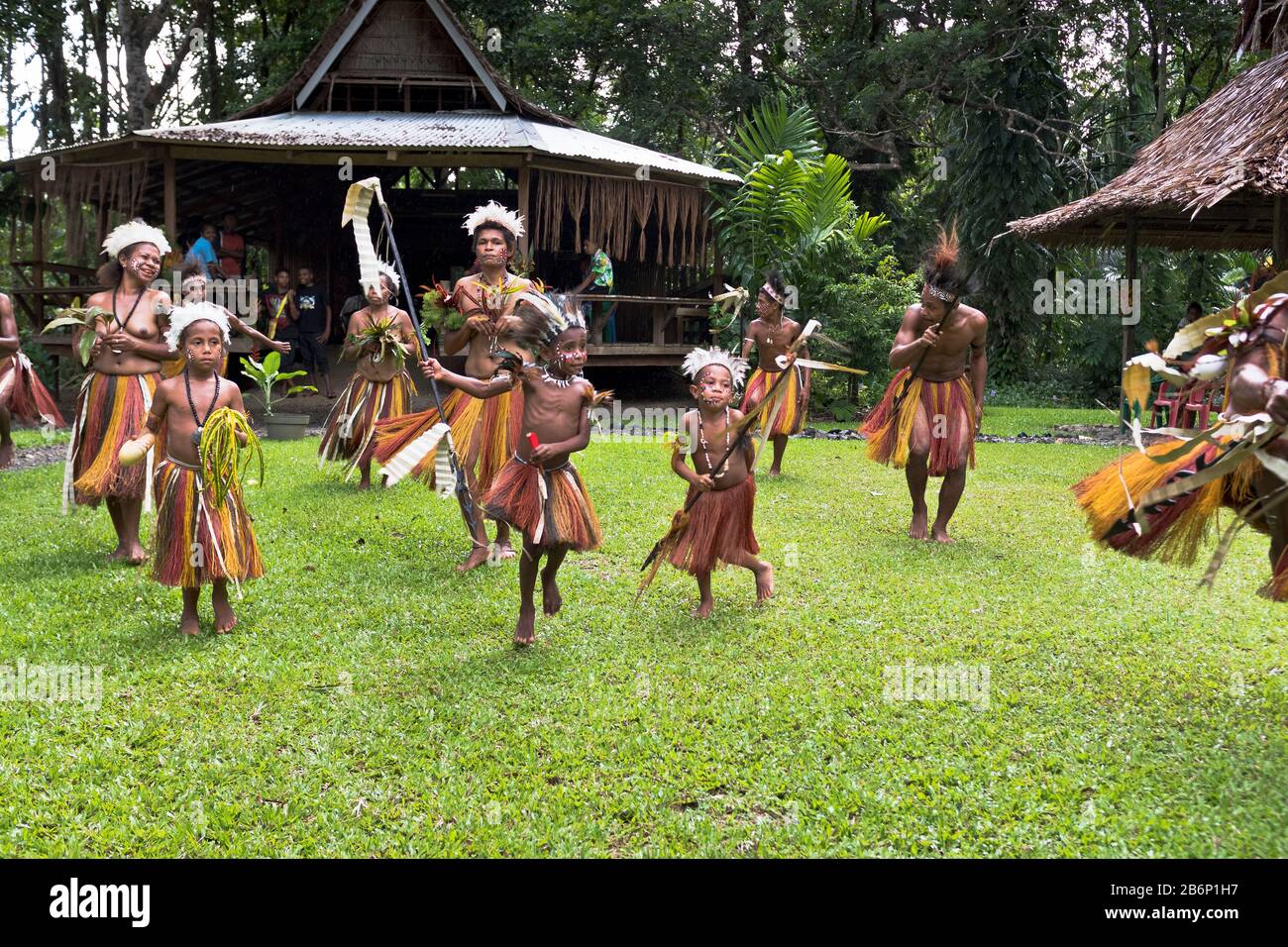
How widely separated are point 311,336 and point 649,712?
39.2ft

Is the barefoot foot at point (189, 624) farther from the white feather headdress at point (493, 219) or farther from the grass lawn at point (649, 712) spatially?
the white feather headdress at point (493, 219)

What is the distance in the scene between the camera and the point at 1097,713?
12.4 ft

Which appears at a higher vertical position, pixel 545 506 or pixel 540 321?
pixel 540 321

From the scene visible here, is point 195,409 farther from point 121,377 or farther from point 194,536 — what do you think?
point 121,377

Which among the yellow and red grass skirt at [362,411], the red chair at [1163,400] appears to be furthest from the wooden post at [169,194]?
the red chair at [1163,400]

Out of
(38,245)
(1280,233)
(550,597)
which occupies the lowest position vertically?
(550,597)

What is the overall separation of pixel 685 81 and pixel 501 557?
48.2 feet

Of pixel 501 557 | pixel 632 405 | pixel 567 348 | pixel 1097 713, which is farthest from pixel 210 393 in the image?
pixel 632 405

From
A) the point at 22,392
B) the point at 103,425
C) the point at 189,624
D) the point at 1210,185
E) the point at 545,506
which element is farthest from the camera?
the point at 1210,185

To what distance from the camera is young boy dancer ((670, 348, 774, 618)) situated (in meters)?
4.83

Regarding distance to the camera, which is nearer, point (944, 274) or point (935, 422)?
point (944, 274)

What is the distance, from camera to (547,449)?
4352 mm

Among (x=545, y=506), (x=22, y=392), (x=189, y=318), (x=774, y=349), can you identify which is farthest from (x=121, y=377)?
(x=774, y=349)
